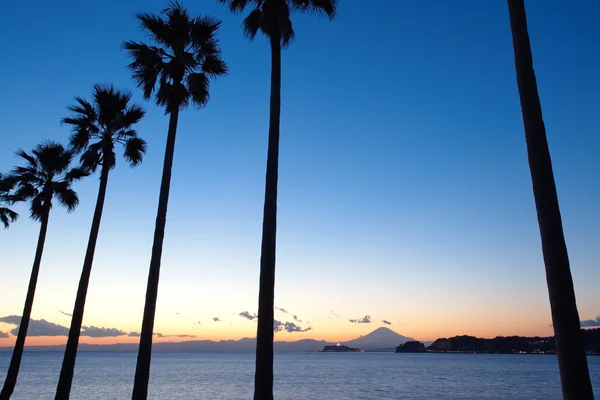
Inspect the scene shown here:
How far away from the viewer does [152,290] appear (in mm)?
14094

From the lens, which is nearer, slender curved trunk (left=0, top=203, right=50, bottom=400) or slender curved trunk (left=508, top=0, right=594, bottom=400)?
slender curved trunk (left=508, top=0, right=594, bottom=400)

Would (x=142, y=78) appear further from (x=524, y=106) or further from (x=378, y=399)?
(x=378, y=399)

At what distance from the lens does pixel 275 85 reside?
43.7ft

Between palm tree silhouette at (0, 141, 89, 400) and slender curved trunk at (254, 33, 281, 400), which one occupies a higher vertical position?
palm tree silhouette at (0, 141, 89, 400)

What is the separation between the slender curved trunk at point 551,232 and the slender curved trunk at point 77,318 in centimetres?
1581

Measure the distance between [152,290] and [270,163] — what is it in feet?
19.0

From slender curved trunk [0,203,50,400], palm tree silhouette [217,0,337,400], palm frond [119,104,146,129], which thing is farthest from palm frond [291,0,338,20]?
slender curved trunk [0,203,50,400]

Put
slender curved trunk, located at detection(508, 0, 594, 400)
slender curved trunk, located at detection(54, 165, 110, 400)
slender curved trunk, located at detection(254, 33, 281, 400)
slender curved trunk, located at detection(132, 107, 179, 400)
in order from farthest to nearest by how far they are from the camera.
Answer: slender curved trunk, located at detection(54, 165, 110, 400), slender curved trunk, located at detection(132, 107, 179, 400), slender curved trunk, located at detection(254, 33, 281, 400), slender curved trunk, located at detection(508, 0, 594, 400)

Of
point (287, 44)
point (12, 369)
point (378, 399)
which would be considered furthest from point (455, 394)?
point (287, 44)

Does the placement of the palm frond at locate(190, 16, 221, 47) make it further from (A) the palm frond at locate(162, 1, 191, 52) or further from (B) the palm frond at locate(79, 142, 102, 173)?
(B) the palm frond at locate(79, 142, 102, 173)

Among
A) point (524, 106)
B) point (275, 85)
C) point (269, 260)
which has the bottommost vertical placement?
point (269, 260)

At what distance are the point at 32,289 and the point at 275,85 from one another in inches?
687

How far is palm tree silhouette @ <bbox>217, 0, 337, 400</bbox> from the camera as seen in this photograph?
1056cm

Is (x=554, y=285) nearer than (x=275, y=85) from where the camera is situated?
Yes
